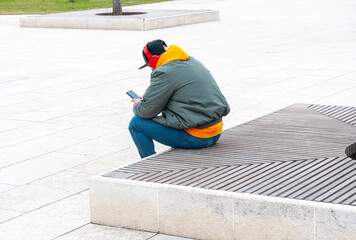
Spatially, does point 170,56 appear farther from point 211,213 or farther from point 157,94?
point 211,213

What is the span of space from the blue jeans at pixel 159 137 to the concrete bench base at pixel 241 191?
0.27ft

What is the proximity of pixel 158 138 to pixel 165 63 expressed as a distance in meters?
0.70

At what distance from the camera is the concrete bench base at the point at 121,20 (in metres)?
22.1

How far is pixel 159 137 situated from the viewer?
6.46 m

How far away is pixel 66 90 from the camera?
11.8m

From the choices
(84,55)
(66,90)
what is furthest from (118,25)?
(66,90)

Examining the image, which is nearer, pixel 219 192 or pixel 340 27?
pixel 219 192

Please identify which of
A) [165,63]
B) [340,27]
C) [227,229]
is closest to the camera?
[227,229]

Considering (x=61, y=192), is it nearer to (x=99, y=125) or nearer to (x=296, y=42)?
(x=99, y=125)

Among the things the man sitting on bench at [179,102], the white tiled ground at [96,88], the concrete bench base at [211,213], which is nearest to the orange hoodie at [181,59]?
the man sitting on bench at [179,102]

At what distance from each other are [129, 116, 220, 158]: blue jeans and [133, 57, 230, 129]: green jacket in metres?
0.08

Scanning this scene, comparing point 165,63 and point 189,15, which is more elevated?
point 165,63

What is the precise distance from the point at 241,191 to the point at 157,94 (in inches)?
56.5

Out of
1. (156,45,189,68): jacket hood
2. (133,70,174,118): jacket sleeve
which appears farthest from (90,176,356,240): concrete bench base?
(156,45,189,68): jacket hood
